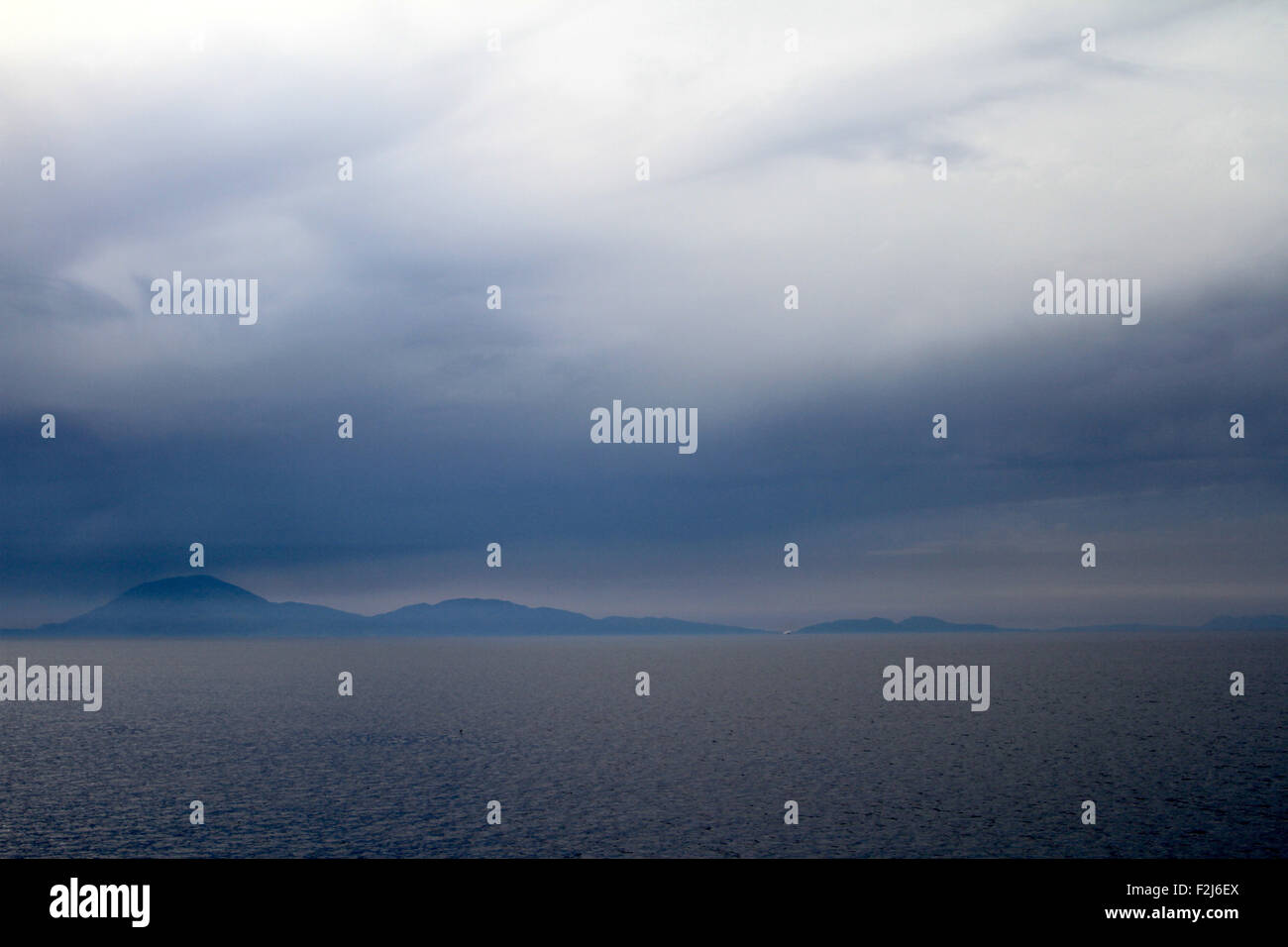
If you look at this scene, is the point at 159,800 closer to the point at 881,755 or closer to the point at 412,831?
the point at 412,831

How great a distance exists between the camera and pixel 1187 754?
82062 millimetres
